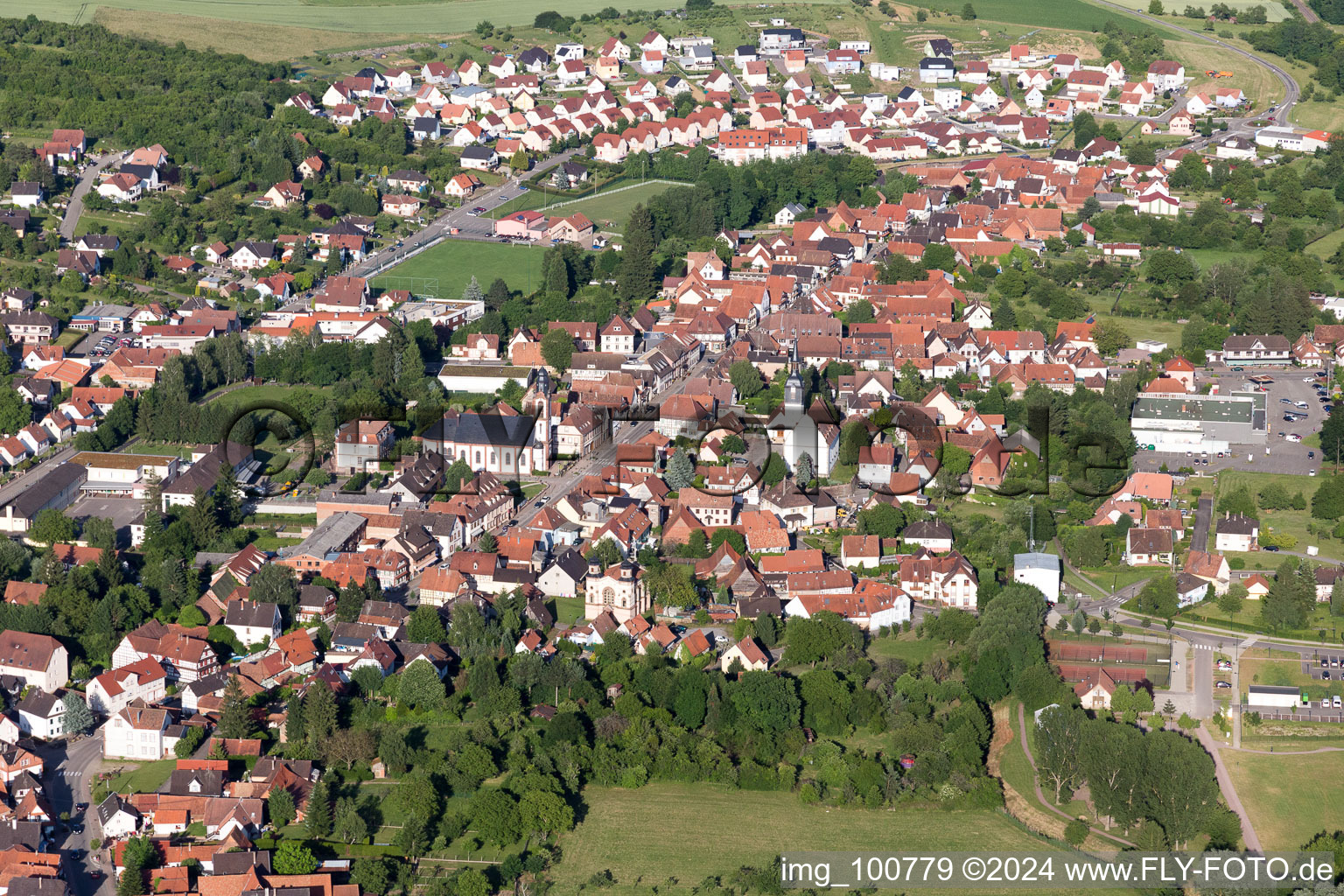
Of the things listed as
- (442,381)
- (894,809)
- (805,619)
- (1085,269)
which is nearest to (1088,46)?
(1085,269)

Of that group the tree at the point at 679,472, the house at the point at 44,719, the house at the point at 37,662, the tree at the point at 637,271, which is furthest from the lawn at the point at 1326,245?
the house at the point at 44,719

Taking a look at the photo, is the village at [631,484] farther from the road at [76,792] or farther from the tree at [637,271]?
the tree at [637,271]

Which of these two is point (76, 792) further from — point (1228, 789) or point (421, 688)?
point (1228, 789)

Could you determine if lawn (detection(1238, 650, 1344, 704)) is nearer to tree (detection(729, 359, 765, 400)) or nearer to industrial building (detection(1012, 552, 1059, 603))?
industrial building (detection(1012, 552, 1059, 603))

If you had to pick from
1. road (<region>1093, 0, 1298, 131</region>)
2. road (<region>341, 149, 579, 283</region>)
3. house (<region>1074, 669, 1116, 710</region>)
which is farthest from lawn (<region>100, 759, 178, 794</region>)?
road (<region>1093, 0, 1298, 131</region>)

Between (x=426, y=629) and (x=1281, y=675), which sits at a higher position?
(x=1281, y=675)

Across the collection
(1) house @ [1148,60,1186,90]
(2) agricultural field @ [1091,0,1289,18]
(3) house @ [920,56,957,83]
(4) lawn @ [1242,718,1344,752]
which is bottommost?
(4) lawn @ [1242,718,1344,752]

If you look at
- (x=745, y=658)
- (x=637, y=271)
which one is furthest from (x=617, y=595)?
(x=637, y=271)
